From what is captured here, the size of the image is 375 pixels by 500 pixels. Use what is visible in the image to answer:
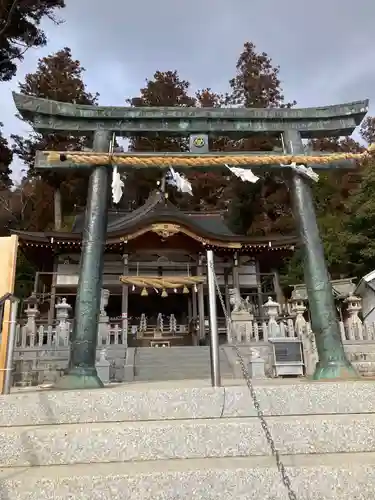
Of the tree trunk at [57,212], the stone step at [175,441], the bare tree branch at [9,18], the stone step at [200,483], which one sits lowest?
the stone step at [200,483]

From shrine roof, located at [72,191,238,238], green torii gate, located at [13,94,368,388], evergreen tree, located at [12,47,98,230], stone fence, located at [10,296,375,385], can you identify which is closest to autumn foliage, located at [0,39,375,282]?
evergreen tree, located at [12,47,98,230]

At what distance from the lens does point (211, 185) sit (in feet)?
106

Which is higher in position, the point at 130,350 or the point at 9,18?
the point at 9,18

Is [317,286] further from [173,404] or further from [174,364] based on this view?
[174,364]

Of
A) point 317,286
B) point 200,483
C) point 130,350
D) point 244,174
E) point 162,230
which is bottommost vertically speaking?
point 200,483

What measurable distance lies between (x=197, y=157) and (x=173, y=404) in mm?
3654

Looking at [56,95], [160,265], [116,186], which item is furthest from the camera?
[56,95]

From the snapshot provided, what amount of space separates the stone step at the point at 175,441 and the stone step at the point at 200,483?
267 millimetres

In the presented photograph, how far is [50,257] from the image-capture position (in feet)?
59.5

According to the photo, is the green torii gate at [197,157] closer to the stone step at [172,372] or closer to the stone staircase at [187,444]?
the stone staircase at [187,444]

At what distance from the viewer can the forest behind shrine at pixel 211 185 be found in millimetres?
24781

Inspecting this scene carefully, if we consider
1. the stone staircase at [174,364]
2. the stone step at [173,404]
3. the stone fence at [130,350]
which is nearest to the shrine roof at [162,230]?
the stone fence at [130,350]

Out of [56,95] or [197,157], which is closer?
[197,157]

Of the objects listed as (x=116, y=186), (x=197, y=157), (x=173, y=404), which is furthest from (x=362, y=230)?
(x=173, y=404)
